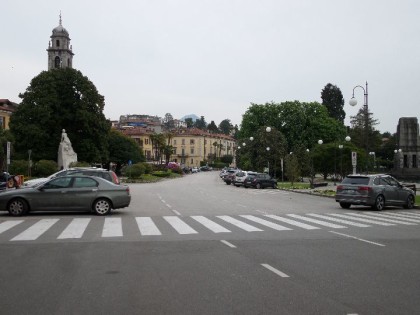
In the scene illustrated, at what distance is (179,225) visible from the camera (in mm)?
15672

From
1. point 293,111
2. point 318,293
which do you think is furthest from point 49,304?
point 293,111

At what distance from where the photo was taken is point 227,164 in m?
182

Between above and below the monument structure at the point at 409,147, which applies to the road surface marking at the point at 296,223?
below

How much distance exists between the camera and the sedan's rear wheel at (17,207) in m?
18.4

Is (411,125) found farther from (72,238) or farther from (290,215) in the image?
(72,238)

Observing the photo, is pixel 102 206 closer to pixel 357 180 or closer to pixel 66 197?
pixel 66 197

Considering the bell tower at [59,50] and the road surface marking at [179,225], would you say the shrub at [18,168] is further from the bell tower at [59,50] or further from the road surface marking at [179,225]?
the bell tower at [59,50]

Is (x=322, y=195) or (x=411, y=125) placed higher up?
(x=411, y=125)

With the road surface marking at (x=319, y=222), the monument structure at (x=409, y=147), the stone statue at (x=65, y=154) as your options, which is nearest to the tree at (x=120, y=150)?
the stone statue at (x=65, y=154)

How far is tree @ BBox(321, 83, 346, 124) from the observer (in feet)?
360

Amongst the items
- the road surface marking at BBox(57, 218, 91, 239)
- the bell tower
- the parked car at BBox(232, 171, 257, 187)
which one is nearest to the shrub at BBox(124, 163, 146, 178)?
the parked car at BBox(232, 171, 257, 187)

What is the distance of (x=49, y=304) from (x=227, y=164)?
176m

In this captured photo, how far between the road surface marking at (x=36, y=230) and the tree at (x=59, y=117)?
150 ft

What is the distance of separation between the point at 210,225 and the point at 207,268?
22.5 ft
